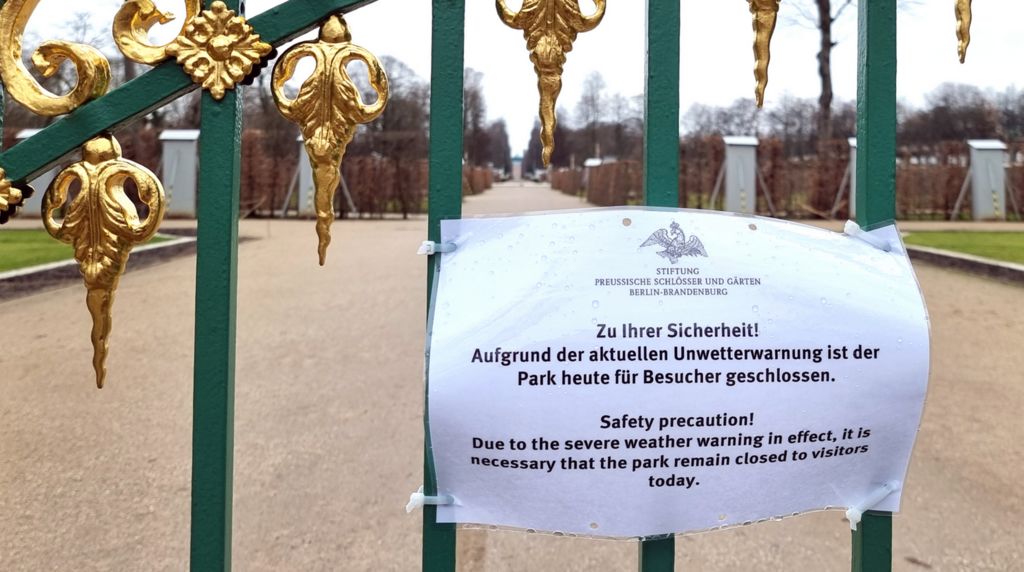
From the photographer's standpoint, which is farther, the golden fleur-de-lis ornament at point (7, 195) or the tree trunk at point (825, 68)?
the tree trunk at point (825, 68)

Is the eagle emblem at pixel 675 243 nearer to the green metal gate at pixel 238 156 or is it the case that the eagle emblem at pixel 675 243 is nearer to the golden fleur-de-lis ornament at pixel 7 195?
the green metal gate at pixel 238 156

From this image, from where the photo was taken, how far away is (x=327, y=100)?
2.83ft

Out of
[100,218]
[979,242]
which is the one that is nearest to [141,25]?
[100,218]

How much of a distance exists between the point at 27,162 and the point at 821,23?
17606mm

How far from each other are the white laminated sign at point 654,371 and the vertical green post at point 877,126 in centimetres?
7

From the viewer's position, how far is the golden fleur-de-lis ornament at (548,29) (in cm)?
87

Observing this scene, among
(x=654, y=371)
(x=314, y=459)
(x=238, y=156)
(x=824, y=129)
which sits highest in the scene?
(x=824, y=129)

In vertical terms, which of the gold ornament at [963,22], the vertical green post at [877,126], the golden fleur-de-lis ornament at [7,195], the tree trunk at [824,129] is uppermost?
the tree trunk at [824,129]

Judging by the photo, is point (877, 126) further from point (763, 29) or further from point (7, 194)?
point (7, 194)

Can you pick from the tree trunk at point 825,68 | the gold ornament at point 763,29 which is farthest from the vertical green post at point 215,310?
the tree trunk at point 825,68

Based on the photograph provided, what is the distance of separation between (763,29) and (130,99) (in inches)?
30.1

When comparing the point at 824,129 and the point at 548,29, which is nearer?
the point at 548,29

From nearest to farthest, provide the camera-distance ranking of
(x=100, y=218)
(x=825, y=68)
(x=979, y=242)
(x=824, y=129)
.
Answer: (x=100, y=218)
(x=979, y=242)
(x=824, y=129)
(x=825, y=68)

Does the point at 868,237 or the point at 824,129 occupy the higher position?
the point at 824,129
